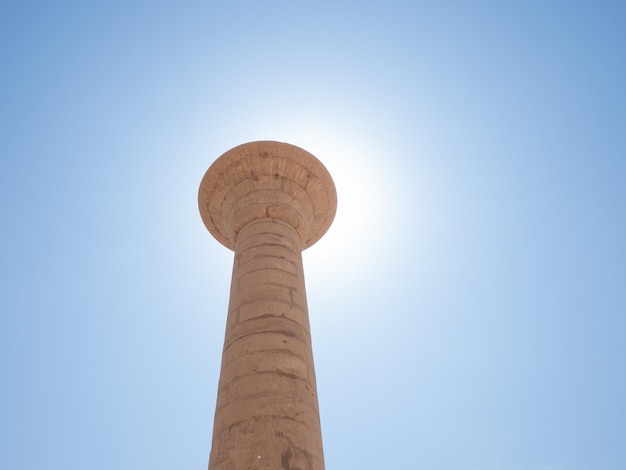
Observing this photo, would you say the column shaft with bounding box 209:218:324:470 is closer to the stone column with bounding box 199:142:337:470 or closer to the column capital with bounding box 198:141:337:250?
the stone column with bounding box 199:142:337:470

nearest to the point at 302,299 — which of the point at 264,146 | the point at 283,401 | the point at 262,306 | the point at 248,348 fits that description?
the point at 262,306

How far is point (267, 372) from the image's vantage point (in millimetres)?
5047

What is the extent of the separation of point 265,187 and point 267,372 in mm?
3354

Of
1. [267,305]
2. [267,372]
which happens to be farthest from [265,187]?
[267,372]

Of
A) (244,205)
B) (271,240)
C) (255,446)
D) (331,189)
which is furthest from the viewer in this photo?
(331,189)

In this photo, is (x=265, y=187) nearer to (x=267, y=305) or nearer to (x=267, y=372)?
(x=267, y=305)

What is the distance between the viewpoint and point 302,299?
6254 mm

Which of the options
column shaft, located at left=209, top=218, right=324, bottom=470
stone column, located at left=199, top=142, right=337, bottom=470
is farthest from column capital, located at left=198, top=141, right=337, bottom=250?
column shaft, located at left=209, top=218, right=324, bottom=470

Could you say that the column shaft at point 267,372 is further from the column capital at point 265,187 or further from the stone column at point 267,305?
the column capital at point 265,187

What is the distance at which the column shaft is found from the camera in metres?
4.46

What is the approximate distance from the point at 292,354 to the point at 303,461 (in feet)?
3.76

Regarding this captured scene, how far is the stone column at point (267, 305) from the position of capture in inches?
179

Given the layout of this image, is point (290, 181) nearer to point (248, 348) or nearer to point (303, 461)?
point (248, 348)

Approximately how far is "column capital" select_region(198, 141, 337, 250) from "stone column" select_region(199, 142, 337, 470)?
2cm
